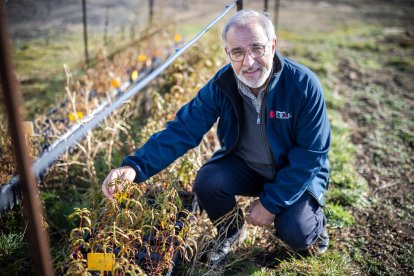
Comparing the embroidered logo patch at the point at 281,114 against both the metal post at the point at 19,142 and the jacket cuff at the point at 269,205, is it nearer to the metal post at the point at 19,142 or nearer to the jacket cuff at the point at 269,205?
the jacket cuff at the point at 269,205

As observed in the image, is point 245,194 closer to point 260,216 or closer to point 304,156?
point 260,216

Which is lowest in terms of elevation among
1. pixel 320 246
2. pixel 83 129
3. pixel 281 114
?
pixel 320 246

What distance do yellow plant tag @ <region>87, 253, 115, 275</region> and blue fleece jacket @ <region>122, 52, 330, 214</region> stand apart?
18.5 inches

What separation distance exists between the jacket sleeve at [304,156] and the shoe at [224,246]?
335 mm

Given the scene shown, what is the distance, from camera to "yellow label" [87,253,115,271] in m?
1.75

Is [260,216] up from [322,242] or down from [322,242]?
up

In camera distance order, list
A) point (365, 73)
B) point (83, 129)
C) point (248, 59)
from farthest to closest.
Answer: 1. point (365, 73)
2. point (248, 59)
3. point (83, 129)

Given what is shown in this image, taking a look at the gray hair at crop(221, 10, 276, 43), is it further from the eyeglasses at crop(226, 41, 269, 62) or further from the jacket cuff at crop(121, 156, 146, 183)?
the jacket cuff at crop(121, 156, 146, 183)

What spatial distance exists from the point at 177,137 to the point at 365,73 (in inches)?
147

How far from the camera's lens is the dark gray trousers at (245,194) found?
2.23 metres

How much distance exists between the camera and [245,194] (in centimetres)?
251

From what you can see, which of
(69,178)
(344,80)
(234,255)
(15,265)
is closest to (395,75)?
(344,80)

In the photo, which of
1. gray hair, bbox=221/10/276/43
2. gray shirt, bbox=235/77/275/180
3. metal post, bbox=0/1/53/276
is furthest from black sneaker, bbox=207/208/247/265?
metal post, bbox=0/1/53/276

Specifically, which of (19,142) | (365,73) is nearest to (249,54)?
(19,142)
